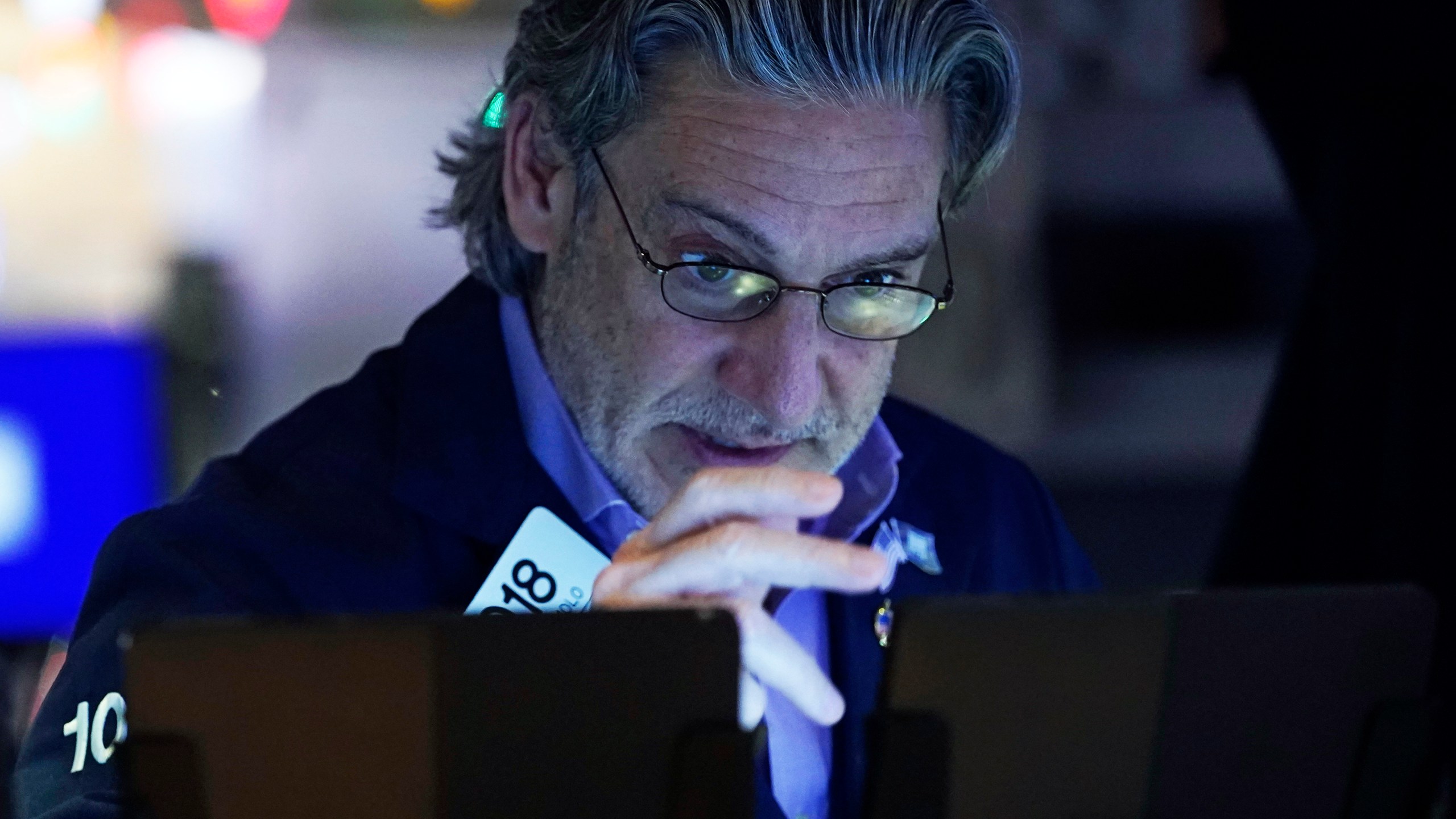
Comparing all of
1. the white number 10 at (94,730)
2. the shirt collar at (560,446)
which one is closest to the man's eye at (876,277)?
the shirt collar at (560,446)

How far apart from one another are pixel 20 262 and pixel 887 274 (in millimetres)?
3135

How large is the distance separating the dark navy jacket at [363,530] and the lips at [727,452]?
13 centimetres

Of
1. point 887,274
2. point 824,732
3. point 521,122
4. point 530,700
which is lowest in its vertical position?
point 824,732

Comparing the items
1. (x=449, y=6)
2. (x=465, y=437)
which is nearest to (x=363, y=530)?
(x=465, y=437)

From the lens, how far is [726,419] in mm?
1310

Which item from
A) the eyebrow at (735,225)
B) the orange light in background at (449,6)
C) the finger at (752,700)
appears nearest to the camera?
the finger at (752,700)

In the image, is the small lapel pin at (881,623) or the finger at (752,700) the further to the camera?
the small lapel pin at (881,623)

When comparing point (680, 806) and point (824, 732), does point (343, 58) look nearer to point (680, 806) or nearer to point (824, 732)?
point (824, 732)

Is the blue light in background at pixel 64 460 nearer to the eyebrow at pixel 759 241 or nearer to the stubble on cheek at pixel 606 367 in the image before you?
the stubble on cheek at pixel 606 367

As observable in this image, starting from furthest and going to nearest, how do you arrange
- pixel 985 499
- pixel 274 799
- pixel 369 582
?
pixel 985 499 → pixel 369 582 → pixel 274 799

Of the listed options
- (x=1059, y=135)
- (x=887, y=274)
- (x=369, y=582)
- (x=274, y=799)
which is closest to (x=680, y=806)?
(x=274, y=799)

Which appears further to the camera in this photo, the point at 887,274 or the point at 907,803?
→ the point at 887,274

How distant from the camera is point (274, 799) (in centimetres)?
71

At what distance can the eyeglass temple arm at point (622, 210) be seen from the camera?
1.30 meters
